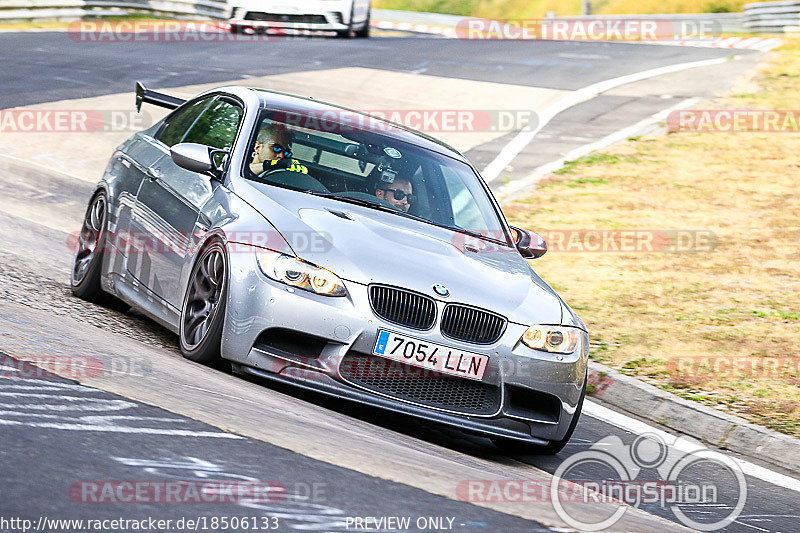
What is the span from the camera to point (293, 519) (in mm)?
3574

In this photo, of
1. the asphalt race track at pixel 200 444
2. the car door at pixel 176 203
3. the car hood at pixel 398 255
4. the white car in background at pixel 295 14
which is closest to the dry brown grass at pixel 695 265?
the asphalt race track at pixel 200 444

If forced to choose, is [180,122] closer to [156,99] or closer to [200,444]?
[156,99]

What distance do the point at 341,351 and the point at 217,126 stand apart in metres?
2.37

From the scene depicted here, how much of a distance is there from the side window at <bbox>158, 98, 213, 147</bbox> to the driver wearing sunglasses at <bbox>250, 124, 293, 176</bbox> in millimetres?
898

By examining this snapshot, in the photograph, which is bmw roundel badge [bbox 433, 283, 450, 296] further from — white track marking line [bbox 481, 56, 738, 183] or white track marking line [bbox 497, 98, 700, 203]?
white track marking line [bbox 481, 56, 738, 183]

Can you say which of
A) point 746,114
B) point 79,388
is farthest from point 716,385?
point 746,114

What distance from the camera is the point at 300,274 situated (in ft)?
18.9

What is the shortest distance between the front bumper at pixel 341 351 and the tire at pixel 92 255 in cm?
207

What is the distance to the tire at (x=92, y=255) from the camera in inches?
302
